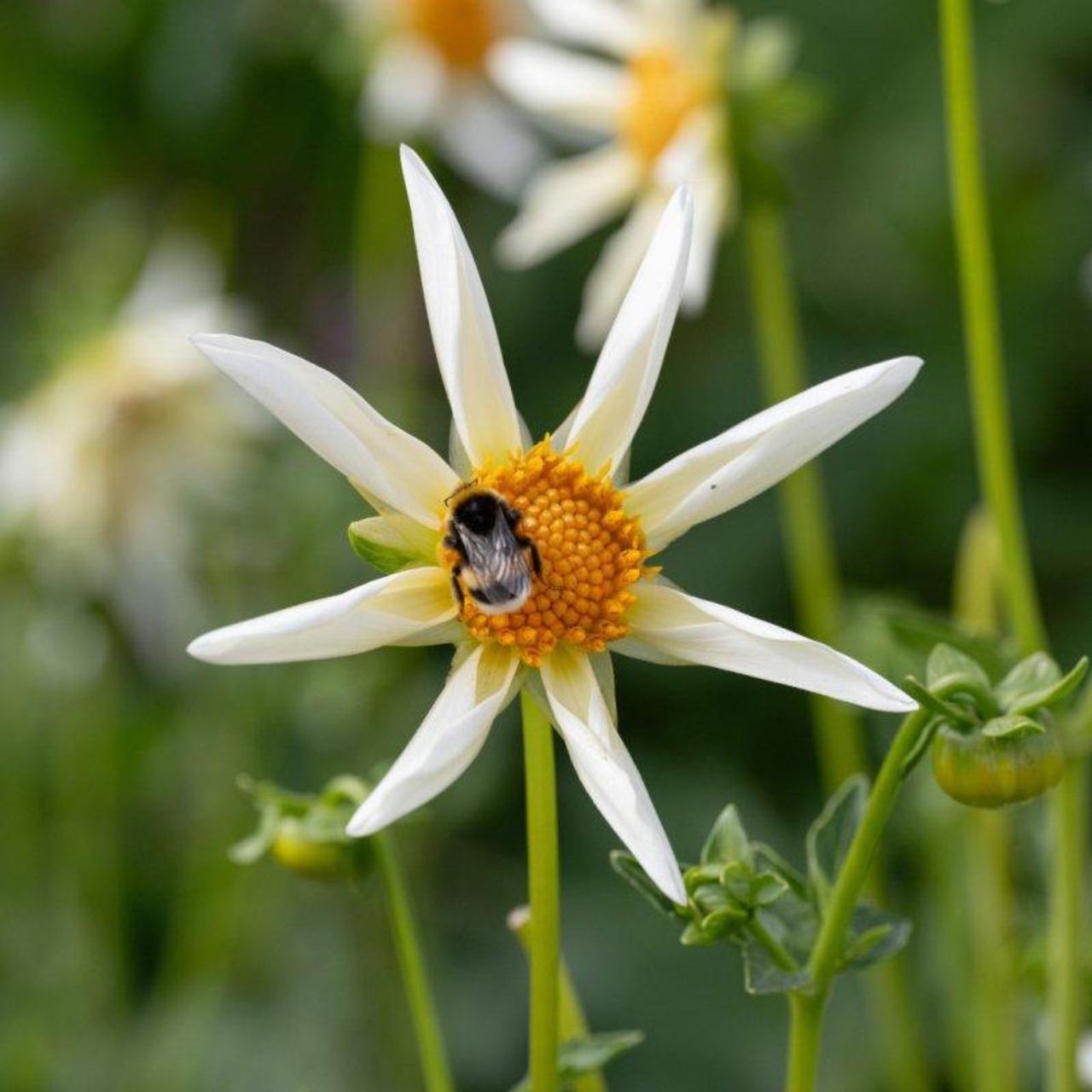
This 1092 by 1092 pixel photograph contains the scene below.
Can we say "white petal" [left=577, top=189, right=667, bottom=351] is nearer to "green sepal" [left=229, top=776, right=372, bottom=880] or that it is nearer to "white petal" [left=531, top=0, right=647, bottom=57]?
"white petal" [left=531, top=0, right=647, bottom=57]

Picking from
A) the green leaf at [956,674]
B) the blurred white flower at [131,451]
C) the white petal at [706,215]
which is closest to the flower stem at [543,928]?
the green leaf at [956,674]

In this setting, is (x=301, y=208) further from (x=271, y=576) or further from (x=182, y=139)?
(x=271, y=576)

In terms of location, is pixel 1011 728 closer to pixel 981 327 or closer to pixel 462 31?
pixel 981 327

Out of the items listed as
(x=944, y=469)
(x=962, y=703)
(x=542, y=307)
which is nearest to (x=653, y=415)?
(x=542, y=307)

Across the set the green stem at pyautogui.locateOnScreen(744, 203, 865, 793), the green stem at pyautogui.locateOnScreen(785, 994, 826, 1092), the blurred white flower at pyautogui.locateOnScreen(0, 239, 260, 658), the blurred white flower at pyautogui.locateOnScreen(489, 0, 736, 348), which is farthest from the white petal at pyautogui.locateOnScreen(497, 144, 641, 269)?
the green stem at pyautogui.locateOnScreen(785, 994, 826, 1092)

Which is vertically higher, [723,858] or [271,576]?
[271,576]

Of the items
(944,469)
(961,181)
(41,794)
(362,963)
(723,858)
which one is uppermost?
(944,469)

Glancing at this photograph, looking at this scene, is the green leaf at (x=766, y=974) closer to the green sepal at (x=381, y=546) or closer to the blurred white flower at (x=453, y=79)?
the green sepal at (x=381, y=546)
